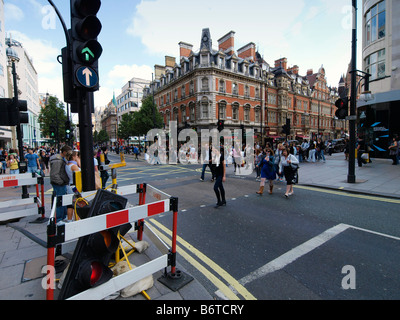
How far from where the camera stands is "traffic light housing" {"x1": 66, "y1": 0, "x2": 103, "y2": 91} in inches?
125

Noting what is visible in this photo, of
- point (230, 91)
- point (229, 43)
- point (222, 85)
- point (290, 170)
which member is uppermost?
point (229, 43)

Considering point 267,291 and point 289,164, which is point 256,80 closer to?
point 289,164

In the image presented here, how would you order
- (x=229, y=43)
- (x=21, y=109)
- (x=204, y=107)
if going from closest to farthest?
(x=21, y=109)
(x=204, y=107)
(x=229, y=43)

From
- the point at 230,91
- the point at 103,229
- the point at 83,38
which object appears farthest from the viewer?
the point at 230,91

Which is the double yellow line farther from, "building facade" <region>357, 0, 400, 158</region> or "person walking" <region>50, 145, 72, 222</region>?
"building facade" <region>357, 0, 400, 158</region>

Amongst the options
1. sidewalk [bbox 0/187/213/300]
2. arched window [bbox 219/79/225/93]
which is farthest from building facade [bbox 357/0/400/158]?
arched window [bbox 219/79/225/93]

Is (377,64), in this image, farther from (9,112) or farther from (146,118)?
(146,118)

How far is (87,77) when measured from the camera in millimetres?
3332

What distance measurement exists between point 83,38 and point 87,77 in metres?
0.58

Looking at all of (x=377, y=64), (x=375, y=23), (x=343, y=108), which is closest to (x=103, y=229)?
(x=343, y=108)

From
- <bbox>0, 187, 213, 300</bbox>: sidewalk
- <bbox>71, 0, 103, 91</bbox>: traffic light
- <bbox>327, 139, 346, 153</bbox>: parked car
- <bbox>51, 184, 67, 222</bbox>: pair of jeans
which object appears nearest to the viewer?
<bbox>0, 187, 213, 300</bbox>: sidewalk

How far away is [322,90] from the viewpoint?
6019 centimetres

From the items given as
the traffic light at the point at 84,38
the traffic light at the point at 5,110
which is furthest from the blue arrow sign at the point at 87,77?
the traffic light at the point at 5,110

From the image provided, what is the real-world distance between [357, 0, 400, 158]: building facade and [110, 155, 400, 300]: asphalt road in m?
14.0
